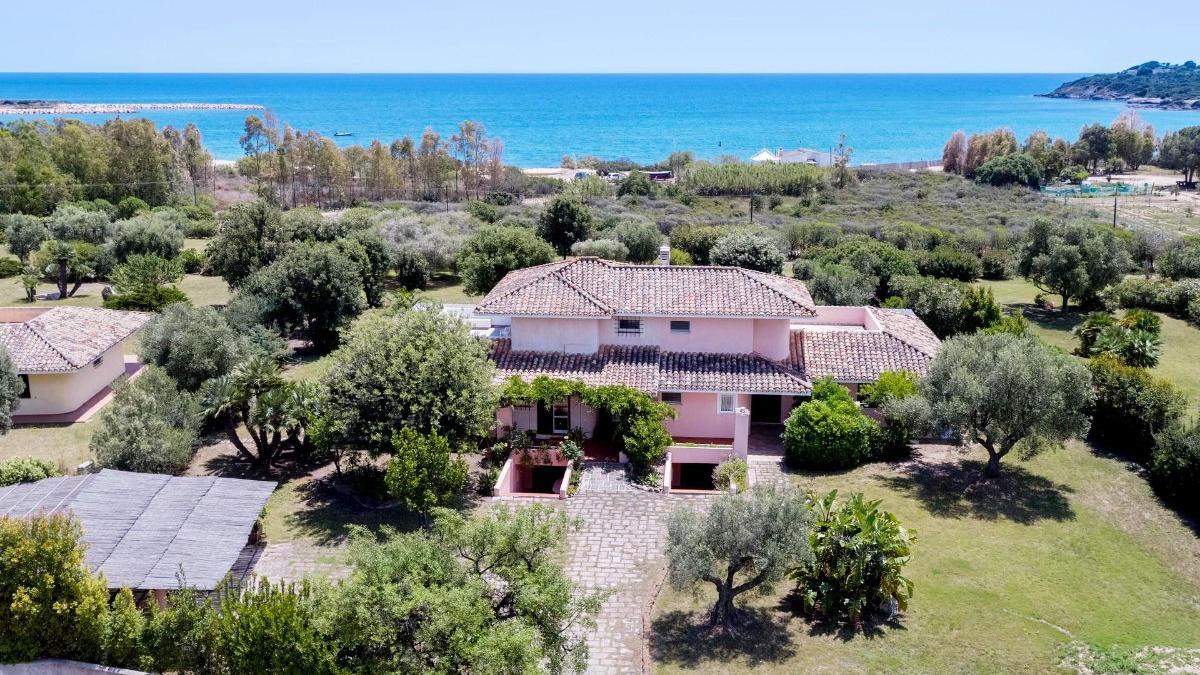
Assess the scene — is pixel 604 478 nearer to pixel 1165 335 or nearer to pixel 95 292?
pixel 1165 335

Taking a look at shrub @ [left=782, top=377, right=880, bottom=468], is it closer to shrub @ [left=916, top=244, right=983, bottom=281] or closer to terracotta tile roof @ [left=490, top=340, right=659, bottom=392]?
terracotta tile roof @ [left=490, top=340, right=659, bottom=392]

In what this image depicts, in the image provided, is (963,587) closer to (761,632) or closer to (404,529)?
(761,632)

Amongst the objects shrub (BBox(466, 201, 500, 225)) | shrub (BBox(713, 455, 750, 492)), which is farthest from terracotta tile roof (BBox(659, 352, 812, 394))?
shrub (BBox(466, 201, 500, 225))

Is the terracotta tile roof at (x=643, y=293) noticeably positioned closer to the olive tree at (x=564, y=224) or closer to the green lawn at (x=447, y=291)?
the green lawn at (x=447, y=291)

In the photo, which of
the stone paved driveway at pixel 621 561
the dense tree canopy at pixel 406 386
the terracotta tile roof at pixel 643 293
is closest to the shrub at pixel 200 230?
the terracotta tile roof at pixel 643 293

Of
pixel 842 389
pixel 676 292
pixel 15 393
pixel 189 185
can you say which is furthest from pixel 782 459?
pixel 189 185
